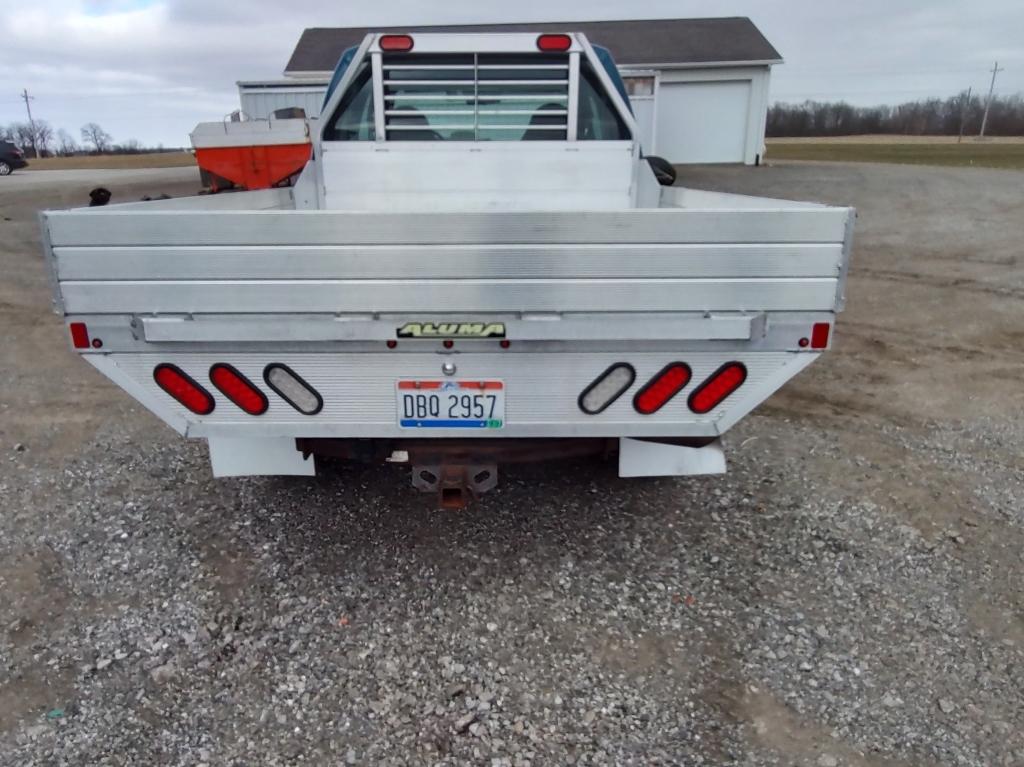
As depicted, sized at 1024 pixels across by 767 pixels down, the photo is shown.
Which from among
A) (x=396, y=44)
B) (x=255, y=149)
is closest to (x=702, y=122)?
(x=255, y=149)

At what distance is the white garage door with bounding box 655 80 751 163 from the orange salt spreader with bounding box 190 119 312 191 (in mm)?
13517

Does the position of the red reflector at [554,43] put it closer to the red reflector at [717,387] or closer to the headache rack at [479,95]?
the headache rack at [479,95]

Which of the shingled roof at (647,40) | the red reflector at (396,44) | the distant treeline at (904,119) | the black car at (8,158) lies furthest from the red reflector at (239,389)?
the distant treeline at (904,119)

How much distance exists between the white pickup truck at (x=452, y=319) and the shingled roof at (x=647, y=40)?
20.2 meters

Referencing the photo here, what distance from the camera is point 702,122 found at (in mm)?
22391

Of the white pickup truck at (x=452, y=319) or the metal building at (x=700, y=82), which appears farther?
the metal building at (x=700, y=82)

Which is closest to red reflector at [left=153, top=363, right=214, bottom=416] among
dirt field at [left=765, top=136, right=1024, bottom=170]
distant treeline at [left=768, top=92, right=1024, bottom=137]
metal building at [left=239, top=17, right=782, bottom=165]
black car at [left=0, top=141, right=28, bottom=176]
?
metal building at [left=239, top=17, right=782, bottom=165]

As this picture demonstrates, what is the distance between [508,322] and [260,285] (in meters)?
0.83

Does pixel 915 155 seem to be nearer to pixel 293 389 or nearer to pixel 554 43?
pixel 554 43

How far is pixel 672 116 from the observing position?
73.5 ft

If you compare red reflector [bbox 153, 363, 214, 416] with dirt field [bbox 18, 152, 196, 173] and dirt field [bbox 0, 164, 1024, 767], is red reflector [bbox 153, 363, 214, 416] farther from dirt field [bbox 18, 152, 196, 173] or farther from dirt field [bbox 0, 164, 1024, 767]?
dirt field [bbox 18, 152, 196, 173]

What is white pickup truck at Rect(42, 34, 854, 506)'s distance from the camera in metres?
2.46

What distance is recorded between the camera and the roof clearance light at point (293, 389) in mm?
2707

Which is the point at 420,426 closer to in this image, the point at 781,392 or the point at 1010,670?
the point at 1010,670
